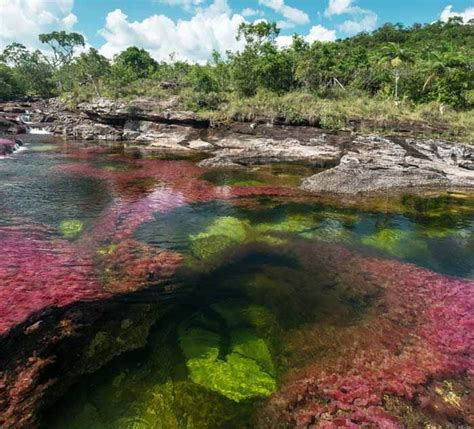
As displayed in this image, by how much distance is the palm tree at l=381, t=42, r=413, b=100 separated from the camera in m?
46.0

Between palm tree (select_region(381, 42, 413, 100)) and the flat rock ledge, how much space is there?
50.3 feet

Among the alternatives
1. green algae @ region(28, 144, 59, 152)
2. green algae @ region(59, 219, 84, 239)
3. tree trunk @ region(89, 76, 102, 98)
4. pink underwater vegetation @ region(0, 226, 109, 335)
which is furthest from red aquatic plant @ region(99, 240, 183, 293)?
tree trunk @ region(89, 76, 102, 98)

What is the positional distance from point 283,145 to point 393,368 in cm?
3210

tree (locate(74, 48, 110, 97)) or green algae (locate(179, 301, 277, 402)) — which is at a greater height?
tree (locate(74, 48, 110, 97))

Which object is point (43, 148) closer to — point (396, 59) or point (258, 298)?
point (258, 298)

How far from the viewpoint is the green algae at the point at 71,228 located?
1653 cm

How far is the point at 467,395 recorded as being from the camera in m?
8.26

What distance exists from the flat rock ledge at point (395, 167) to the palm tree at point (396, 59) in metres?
15.3

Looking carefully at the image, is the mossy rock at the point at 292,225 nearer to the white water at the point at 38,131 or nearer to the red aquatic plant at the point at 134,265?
the red aquatic plant at the point at 134,265

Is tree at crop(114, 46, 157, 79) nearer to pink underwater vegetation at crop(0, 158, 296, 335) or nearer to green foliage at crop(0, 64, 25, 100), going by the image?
green foliage at crop(0, 64, 25, 100)

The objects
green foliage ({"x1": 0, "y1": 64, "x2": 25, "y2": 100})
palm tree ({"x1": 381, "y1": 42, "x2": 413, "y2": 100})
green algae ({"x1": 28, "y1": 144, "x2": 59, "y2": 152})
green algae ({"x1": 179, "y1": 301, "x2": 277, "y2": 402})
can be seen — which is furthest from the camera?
green foliage ({"x1": 0, "y1": 64, "x2": 25, "y2": 100})

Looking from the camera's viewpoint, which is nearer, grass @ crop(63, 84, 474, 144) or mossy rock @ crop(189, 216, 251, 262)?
mossy rock @ crop(189, 216, 251, 262)

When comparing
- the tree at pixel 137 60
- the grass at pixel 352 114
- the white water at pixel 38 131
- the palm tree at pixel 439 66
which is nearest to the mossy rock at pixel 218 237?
the grass at pixel 352 114

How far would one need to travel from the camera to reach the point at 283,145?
38844mm
